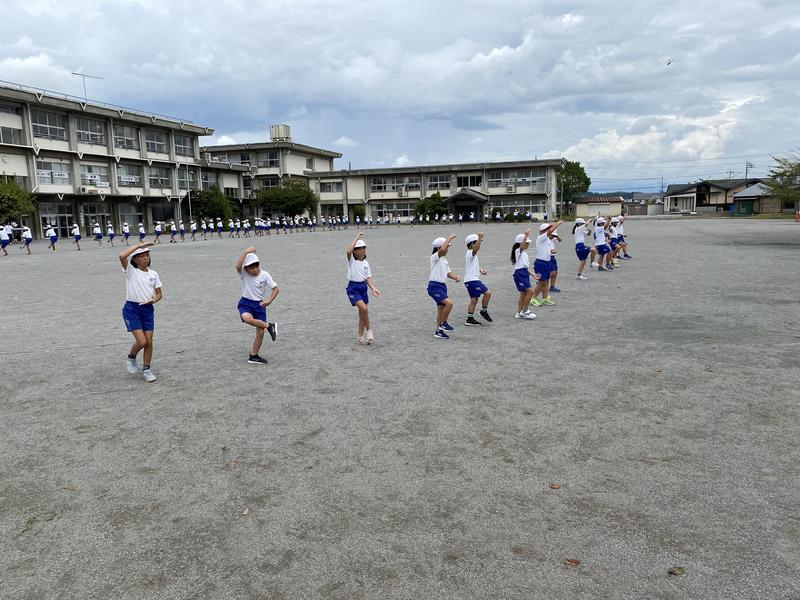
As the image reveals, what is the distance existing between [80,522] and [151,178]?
58245 mm

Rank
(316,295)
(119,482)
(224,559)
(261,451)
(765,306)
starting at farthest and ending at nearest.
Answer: (316,295)
(765,306)
(261,451)
(119,482)
(224,559)

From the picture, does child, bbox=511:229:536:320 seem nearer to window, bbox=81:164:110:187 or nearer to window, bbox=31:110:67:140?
window, bbox=31:110:67:140

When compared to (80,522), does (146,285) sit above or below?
above

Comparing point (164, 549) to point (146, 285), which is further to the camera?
point (146, 285)

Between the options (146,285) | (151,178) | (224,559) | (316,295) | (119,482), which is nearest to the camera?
(224,559)

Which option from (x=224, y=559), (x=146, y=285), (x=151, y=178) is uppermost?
(x=151, y=178)

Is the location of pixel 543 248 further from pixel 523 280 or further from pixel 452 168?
pixel 452 168

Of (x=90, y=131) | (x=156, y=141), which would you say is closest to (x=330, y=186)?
(x=156, y=141)

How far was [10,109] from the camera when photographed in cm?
4375

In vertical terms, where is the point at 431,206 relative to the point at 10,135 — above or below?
below

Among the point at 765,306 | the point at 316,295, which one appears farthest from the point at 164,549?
the point at 765,306

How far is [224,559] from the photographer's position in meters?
3.34

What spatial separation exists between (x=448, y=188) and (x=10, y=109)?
4755 centimetres

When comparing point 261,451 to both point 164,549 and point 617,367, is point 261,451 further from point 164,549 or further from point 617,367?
point 617,367
